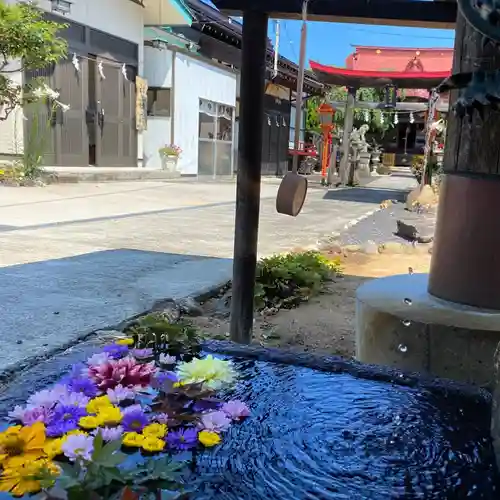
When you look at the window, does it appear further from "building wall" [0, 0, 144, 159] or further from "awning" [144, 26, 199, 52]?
"awning" [144, 26, 199, 52]

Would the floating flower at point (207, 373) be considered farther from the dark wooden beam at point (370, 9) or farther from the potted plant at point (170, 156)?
the potted plant at point (170, 156)

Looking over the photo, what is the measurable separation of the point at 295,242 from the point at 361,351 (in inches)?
185

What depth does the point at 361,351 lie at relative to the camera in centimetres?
223

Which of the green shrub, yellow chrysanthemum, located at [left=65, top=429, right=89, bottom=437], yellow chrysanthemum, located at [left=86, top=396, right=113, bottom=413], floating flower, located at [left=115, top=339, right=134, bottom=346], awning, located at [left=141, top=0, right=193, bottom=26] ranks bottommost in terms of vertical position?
the green shrub

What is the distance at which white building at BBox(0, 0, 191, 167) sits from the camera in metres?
12.4

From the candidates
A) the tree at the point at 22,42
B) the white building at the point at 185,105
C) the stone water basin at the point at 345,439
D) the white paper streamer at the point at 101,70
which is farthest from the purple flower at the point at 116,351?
the white building at the point at 185,105

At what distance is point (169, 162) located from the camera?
52.3 ft

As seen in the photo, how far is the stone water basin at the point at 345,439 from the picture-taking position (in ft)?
3.79

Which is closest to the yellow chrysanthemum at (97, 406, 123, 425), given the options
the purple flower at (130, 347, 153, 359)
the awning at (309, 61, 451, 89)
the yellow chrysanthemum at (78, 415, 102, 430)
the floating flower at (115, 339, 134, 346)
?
the yellow chrysanthemum at (78, 415, 102, 430)

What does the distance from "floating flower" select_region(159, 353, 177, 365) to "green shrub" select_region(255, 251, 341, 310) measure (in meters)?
2.49

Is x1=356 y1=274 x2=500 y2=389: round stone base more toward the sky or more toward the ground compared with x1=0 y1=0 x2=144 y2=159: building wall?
more toward the ground

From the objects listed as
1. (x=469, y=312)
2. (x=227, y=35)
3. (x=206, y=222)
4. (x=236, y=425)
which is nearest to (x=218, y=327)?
(x=469, y=312)

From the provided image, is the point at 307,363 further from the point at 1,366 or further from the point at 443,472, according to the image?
the point at 1,366

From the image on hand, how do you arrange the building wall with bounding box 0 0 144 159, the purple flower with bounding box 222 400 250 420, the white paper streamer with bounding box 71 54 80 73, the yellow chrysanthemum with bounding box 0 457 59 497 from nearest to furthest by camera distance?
the yellow chrysanthemum with bounding box 0 457 59 497 → the purple flower with bounding box 222 400 250 420 → the building wall with bounding box 0 0 144 159 → the white paper streamer with bounding box 71 54 80 73
